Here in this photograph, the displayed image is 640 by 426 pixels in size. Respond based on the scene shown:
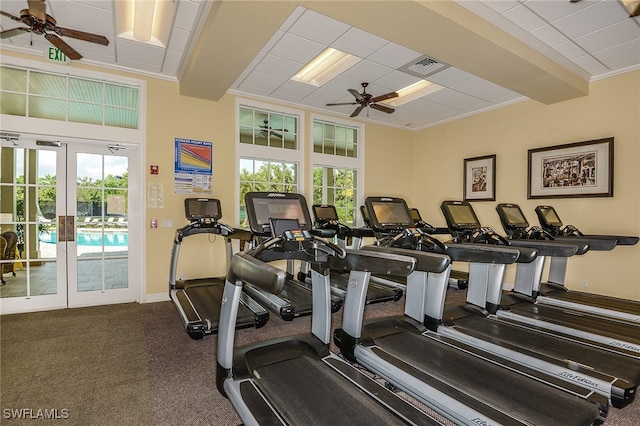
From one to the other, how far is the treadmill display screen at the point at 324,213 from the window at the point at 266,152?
0.91m

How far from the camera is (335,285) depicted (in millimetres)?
4367

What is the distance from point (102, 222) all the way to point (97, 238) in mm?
223

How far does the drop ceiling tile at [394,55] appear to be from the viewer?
3850 millimetres

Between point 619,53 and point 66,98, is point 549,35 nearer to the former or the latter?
point 619,53

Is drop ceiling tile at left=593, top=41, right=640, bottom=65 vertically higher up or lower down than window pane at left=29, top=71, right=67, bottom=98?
higher up

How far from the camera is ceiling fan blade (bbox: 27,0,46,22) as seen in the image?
2.70 metres

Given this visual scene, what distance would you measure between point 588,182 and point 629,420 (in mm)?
3644

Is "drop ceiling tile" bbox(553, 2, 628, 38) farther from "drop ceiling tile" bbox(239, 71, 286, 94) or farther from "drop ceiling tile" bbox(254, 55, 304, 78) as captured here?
"drop ceiling tile" bbox(239, 71, 286, 94)

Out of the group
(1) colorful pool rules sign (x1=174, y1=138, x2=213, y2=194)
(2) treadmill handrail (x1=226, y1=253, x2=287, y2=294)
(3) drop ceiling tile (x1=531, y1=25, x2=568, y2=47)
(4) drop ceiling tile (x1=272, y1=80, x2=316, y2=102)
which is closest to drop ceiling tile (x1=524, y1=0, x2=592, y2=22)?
(3) drop ceiling tile (x1=531, y1=25, x2=568, y2=47)

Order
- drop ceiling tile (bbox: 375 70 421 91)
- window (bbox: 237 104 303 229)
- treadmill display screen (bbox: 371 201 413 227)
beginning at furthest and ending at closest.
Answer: window (bbox: 237 104 303 229) → drop ceiling tile (bbox: 375 70 421 91) → treadmill display screen (bbox: 371 201 413 227)

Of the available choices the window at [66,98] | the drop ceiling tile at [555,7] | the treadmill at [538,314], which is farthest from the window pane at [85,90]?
the drop ceiling tile at [555,7]

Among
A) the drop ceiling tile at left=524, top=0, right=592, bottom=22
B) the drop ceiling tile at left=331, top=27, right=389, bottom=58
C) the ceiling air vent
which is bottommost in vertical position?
the ceiling air vent

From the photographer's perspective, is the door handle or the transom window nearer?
the door handle

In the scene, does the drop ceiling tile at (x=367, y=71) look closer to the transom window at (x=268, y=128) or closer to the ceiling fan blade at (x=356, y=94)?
the ceiling fan blade at (x=356, y=94)
